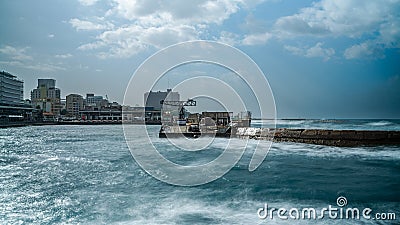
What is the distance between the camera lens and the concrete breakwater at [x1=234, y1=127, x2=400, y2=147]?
1473 centimetres

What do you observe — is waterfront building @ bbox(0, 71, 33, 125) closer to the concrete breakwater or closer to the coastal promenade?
the coastal promenade

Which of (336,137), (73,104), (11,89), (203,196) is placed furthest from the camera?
(73,104)

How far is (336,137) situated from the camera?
1599 cm

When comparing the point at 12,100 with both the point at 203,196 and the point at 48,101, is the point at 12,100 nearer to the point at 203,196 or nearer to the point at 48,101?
the point at 48,101

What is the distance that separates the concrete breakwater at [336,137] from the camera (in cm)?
1473

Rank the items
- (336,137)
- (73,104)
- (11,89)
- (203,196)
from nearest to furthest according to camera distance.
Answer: (203,196) → (336,137) → (11,89) → (73,104)

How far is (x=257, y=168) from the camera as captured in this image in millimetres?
9203

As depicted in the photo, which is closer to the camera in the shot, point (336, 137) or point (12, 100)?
point (336, 137)

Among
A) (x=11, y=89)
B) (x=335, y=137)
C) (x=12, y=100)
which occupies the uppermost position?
(x=11, y=89)

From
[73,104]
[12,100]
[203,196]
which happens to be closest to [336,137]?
[203,196]

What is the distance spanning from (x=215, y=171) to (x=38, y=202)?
15.2 ft

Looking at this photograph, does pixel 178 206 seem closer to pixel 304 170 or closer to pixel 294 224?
pixel 294 224

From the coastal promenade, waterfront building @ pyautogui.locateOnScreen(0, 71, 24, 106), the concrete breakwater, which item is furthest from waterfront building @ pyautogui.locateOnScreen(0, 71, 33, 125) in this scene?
the concrete breakwater

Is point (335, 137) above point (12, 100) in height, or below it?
below
